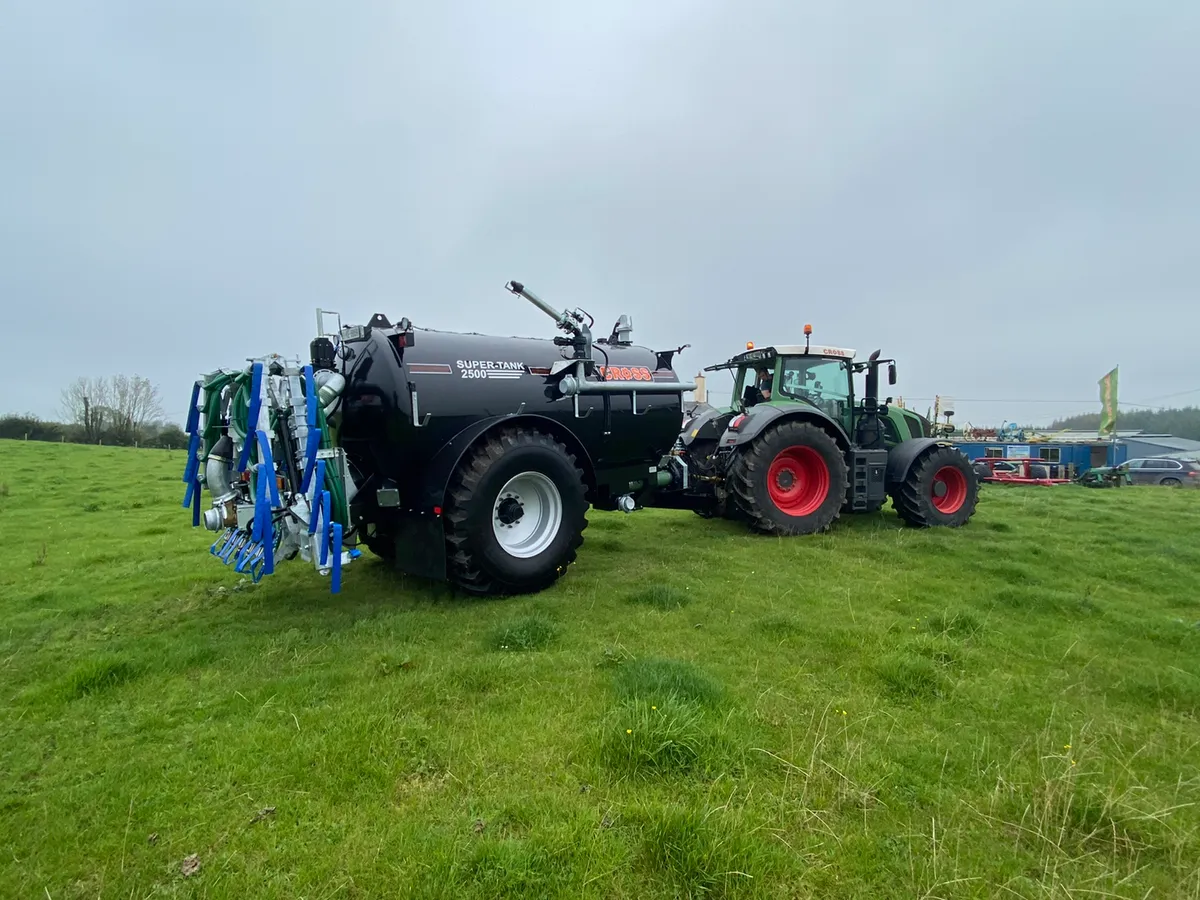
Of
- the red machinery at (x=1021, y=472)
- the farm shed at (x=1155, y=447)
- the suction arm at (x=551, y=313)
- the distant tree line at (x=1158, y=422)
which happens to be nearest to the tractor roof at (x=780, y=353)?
the suction arm at (x=551, y=313)

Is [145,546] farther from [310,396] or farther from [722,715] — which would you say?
[722,715]

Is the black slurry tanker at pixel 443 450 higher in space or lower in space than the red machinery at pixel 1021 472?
higher

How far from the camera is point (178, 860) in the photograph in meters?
2.30

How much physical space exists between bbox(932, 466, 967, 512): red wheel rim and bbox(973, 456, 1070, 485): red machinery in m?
11.0

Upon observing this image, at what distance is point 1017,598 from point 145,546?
914cm

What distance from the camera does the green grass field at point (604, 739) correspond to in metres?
2.25

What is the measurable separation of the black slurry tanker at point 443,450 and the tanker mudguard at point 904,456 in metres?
2.20

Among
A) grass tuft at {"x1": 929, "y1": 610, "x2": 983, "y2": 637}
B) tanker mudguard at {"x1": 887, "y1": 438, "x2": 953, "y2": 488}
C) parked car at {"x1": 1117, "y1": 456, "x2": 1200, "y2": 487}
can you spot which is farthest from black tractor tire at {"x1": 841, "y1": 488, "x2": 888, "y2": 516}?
parked car at {"x1": 1117, "y1": 456, "x2": 1200, "y2": 487}

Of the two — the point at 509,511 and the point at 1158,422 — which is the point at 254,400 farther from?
the point at 1158,422

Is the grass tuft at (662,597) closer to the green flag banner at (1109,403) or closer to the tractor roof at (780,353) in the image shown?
the tractor roof at (780,353)

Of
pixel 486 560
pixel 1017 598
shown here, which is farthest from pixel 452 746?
pixel 1017 598

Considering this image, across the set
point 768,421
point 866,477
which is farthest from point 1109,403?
point 768,421

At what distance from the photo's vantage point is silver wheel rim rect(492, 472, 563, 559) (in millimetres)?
5809

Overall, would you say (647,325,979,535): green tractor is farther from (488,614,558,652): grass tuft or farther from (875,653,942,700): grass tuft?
(875,653,942,700): grass tuft
